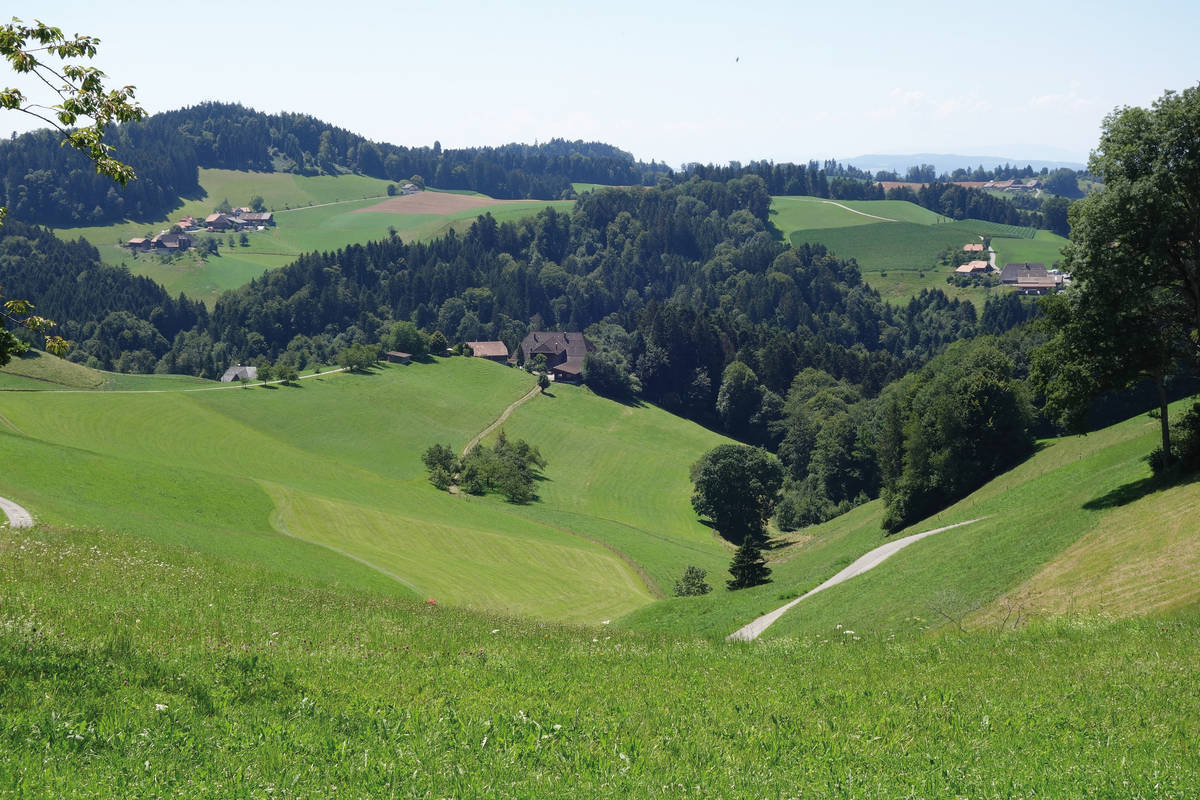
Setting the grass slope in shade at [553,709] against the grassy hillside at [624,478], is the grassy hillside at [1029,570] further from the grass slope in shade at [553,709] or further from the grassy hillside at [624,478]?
the grassy hillside at [624,478]

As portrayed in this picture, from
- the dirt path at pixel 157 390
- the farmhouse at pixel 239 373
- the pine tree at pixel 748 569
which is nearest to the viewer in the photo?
the pine tree at pixel 748 569

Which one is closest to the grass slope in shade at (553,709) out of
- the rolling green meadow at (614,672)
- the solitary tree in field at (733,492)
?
the rolling green meadow at (614,672)

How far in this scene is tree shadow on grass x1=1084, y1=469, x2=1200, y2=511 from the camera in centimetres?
3297

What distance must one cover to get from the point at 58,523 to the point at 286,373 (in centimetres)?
11257

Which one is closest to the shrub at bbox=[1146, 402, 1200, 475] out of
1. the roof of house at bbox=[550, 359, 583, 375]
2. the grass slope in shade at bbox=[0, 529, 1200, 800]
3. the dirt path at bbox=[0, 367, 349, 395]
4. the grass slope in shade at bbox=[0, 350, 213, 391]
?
the grass slope in shade at bbox=[0, 529, 1200, 800]

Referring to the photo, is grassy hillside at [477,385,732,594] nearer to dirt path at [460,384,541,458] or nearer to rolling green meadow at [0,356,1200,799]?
dirt path at [460,384,541,458]

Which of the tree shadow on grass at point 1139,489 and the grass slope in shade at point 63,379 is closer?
the tree shadow on grass at point 1139,489

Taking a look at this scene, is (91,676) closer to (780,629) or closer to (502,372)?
(780,629)

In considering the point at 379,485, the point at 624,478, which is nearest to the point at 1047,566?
the point at 379,485

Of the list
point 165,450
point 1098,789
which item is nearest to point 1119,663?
point 1098,789

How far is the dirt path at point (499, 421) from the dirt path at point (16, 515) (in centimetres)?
8444

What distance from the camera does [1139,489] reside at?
34.9 meters

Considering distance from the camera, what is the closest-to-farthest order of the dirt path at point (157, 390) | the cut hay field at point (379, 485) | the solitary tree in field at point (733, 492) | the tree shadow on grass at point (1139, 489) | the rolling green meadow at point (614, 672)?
the rolling green meadow at point (614, 672)
the tree shadow on grass at point (1139, 489)
the cut hay field at point (379, 485)
the solitary tree in field at point (733, 492)
the dirt path at point (157, 390)

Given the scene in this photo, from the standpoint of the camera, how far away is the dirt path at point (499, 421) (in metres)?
131
